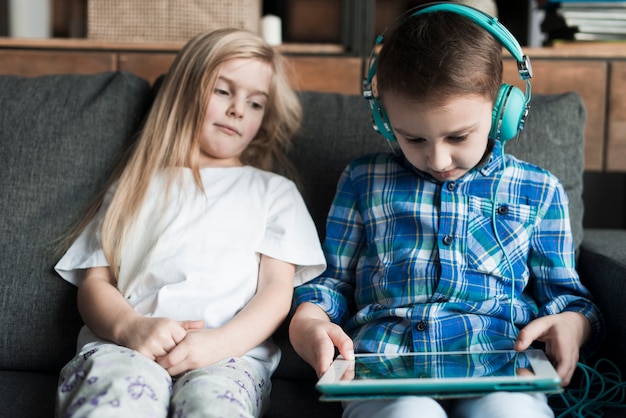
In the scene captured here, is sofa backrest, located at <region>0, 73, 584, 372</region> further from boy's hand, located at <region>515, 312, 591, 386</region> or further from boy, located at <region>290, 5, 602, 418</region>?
boy's hand, located at <region>515, 312, 591, 386</region>

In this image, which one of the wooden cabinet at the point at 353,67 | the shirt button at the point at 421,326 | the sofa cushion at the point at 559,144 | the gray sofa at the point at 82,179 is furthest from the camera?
the wooden cabinet at the point at 353,67

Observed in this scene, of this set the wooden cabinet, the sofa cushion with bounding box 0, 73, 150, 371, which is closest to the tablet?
the sofa cushion with bounding box 0, 73, 150, 371

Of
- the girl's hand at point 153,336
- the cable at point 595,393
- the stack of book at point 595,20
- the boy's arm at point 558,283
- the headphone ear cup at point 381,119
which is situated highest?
the stack of book at point 595,20

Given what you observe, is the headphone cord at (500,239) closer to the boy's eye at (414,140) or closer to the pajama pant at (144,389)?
the boy's eye at (414,140)

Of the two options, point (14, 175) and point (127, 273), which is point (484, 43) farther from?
point (14, 175)

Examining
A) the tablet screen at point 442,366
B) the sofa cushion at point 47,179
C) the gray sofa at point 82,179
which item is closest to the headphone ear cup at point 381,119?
the gray sofa at point 82,179

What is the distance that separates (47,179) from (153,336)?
462 millimetres

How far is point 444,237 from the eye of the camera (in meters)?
1.16

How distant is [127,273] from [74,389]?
285 millimetres

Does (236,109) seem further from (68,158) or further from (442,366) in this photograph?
(442,366)

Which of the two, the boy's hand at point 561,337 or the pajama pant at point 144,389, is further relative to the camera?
the boy's hand at point 561,337

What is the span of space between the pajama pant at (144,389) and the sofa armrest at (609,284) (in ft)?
1.93

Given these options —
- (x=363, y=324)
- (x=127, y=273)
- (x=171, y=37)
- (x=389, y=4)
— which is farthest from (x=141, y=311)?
(x=389, y=4)

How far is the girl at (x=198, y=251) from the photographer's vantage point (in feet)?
3.27
